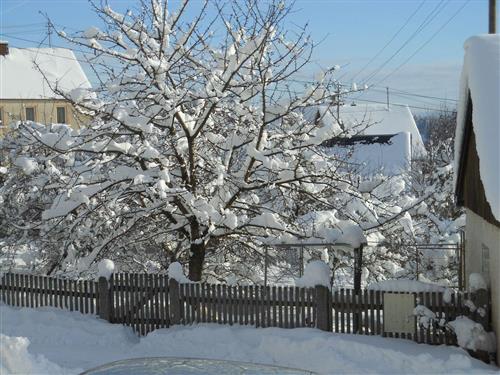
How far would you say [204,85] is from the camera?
1182cm

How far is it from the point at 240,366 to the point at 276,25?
25.5 ft

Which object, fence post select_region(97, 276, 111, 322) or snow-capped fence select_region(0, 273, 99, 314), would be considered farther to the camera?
snow-capped fence select_region(0, 273, 99, 314)

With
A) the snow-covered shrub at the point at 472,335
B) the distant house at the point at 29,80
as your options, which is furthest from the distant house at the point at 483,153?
the distant house at the point at 29,80

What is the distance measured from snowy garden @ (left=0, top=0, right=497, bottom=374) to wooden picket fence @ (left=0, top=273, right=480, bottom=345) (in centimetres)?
2

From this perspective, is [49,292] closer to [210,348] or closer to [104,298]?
[104,298]

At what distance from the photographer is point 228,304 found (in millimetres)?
10992

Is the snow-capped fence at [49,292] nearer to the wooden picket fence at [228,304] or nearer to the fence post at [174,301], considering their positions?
the wooden picket fence at [228,304]

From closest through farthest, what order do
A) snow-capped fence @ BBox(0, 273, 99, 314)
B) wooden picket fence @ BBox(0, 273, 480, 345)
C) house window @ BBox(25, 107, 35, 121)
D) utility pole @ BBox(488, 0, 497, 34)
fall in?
wooden picket fence @ BBox(0, 273, 480, 345)
snow-capped fence @ BBox(0, 273, 99, 314)
utility pole @ BBox(488, 0, 497, 34)
house window @ BBox(25, 107, 35, 121)

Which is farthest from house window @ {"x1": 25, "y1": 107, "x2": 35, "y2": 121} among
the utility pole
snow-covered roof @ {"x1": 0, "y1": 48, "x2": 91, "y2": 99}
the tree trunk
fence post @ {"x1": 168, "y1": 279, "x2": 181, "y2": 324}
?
fence post @ {"x1": 168, "y1": 279, "x2": 181, "y2": 324}

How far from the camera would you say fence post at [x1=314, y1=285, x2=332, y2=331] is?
10453mm

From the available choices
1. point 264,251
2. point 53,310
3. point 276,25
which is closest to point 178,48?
point 276,25

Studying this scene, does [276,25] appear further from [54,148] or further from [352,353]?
[352,353]

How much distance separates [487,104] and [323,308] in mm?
3971

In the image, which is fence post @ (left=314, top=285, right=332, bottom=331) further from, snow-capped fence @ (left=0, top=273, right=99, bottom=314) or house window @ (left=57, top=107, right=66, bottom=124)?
house window @ (left=57, top=107, right=66, bottom=124)
